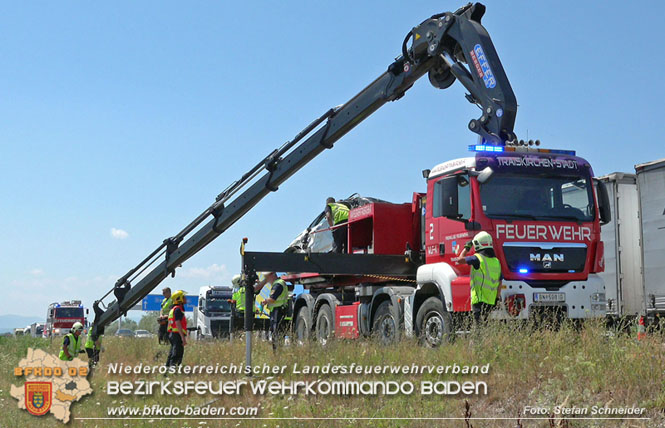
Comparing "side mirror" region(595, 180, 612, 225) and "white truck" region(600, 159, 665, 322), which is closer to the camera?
"side mirror" region(595, 180, 612, 225)

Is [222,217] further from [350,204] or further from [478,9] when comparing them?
[478,9]

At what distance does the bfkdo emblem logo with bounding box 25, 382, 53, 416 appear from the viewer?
8.56 metres

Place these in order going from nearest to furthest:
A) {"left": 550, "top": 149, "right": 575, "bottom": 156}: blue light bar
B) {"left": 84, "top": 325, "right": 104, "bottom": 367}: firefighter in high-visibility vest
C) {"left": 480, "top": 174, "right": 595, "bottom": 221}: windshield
Result: {"left": 480, "top": 174, "right": 595, "bottom": 221}: windshield → {"left": 550, "top": 149, "right": 575, "bottom": 156}: blue light bar → {"left": 84, "top": 325, "right": 104, "bottom": 367}: firefighter in high-visibility vest

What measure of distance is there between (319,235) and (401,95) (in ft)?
18.2

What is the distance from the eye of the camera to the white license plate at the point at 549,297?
32.9ft

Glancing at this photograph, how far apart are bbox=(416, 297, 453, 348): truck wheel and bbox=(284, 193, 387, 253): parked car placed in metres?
3.73

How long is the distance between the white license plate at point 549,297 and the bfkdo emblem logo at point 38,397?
6.64 meters

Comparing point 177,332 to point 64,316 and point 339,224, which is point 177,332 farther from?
point 64,316

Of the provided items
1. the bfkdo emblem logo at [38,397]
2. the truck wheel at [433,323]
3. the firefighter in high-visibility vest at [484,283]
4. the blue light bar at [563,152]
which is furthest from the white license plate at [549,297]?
the bfkdo emblem logo at [38,397]

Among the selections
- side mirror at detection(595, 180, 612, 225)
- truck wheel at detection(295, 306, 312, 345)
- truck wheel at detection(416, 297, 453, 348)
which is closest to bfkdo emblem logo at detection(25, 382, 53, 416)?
truck wheel at detection(416, 297, 453, 348)

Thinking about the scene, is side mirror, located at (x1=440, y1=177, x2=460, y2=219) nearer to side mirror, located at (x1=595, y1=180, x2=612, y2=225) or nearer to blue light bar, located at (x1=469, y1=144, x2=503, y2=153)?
blue light bar, located at (x1=469, y1=144, x2=503, y2=153)

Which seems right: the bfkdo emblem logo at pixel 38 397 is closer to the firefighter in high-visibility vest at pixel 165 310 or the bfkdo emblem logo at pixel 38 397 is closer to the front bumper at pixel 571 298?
the front bumper at pixel 571 298

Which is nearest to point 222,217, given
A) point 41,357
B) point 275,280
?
point 275,280

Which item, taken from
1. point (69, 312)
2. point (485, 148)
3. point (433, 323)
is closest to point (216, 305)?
point (69, 312)
